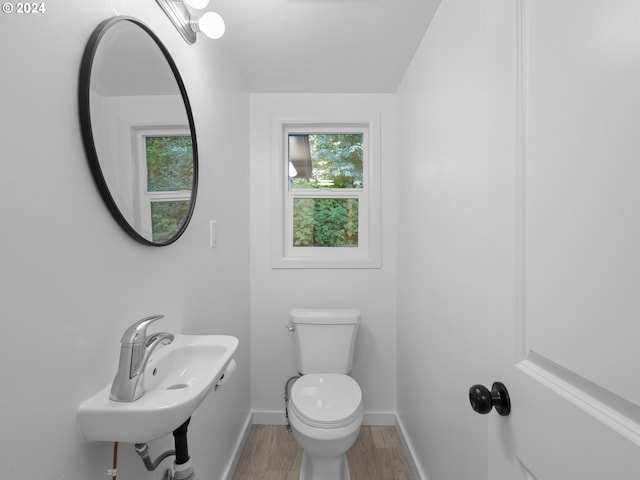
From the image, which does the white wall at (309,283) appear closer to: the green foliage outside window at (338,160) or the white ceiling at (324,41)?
the white ceiling at (324,41)

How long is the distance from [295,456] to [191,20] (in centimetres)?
221

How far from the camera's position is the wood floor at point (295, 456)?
167 cm

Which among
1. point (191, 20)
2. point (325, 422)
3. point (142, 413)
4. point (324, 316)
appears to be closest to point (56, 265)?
point (142, 413)

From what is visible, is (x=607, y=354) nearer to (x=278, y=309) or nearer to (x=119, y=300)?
(x=119, y=300)

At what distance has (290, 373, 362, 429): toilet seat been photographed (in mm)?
1404

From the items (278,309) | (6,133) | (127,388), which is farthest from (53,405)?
(278,309)

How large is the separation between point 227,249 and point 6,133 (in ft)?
3.82

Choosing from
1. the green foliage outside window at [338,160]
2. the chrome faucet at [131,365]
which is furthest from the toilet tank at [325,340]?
the chrome faucet at [131,365]

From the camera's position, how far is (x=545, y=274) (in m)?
0.54

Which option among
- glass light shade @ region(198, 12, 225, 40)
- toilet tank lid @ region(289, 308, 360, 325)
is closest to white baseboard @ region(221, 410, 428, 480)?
toilet tank lid @ region(289, 308, 360, 325)

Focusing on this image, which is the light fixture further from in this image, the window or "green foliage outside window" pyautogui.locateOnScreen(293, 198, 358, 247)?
"green foliage outside window" pyautogui.locateOnScreen(293, 198, 358, 247)

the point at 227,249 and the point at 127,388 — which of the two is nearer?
the point at 127,388

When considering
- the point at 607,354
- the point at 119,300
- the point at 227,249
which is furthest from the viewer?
the point at 227,249

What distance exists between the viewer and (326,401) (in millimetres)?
1528
